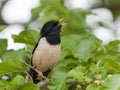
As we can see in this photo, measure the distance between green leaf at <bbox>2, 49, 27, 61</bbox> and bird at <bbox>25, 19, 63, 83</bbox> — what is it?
80 mm

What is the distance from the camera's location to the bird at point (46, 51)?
10.6 ft

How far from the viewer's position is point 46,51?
3328 millimetres

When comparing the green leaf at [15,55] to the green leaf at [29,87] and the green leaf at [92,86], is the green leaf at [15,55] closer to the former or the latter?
the green leaf at [29,87]

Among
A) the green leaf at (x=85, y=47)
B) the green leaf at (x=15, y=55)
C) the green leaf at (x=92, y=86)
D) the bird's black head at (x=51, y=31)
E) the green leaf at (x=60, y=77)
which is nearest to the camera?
the green leaf at (x=92, y=86)

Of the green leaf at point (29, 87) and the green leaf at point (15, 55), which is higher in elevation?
the green leaf at point (15, 55)

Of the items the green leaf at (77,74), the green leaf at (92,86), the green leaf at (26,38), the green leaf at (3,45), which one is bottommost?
the green leaf at (92,86)

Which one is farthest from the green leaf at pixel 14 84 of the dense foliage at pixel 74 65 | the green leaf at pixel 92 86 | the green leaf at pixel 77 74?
the green leaf at pixel 92 86

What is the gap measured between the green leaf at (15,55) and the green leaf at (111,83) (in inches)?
35.4

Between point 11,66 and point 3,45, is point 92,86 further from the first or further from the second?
point 3,45

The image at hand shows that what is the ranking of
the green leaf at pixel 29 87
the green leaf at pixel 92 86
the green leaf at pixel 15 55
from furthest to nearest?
the green leaf at pixel 15 55
the green leaf at pixel 29 87
the green leaf at pixel 92 86

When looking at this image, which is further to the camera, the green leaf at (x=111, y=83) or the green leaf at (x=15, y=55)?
the green leaf at (x=15, y=55)

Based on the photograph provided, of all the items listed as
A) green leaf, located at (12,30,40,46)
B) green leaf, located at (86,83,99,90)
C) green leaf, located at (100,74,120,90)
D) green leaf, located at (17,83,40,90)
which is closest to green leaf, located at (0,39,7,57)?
green leaf, located at (12,30,40,46)

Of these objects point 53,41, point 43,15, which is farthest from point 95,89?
point 43,15

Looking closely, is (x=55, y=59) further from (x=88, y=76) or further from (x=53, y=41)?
(x=88, y=76)
